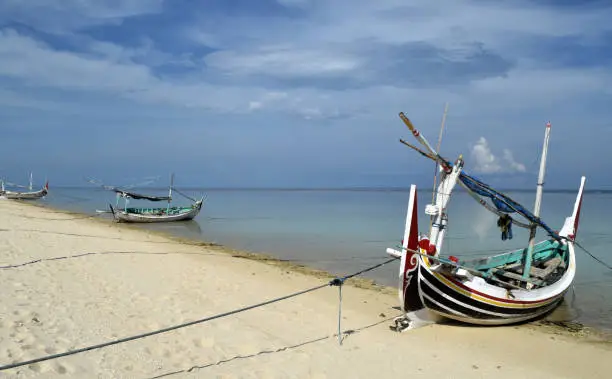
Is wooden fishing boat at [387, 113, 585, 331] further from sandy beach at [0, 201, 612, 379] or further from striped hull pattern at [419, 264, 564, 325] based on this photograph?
sandy beach at [0, 201, 612, 379]

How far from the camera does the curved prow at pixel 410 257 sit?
7.71 metres

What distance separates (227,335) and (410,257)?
140 inches

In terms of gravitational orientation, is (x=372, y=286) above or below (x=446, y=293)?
below

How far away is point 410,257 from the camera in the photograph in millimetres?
7840

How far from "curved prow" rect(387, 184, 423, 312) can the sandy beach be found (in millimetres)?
820

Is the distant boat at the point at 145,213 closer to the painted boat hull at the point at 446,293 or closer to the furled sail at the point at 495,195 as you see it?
the painted boat hull at the point at 446,293

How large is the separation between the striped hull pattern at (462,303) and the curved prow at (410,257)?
5.2 inches

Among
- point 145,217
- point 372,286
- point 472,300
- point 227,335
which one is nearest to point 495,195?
point 472,300

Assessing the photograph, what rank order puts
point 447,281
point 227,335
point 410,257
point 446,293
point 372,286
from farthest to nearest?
point 372,286 < point 446,293 < point 447,281 < point 410,257 < point 227,335

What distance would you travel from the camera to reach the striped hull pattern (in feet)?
26.3

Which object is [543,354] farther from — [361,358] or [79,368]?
[79,368]

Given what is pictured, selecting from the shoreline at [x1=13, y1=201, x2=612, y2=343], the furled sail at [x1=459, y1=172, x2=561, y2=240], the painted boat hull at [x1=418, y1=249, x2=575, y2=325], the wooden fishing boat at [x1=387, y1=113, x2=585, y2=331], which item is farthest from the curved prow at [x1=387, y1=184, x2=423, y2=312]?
the shoreline at [x1=13, y1=201, x2=612, y2=343]

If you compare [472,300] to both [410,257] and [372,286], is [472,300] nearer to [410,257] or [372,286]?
[410,257]

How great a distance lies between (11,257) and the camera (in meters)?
10.8
